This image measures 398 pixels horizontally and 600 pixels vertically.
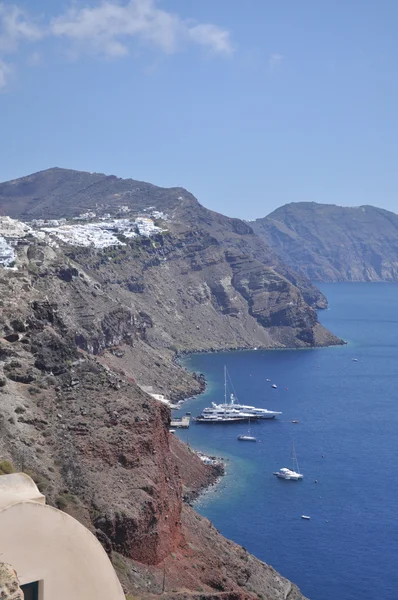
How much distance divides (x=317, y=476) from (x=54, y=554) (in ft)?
199

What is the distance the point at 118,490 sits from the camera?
109 feet

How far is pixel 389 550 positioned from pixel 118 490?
98.5 ft

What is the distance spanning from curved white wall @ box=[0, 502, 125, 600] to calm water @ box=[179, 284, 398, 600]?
3482cm

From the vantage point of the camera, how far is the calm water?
178 ft

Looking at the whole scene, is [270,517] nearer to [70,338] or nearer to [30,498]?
[70,338]

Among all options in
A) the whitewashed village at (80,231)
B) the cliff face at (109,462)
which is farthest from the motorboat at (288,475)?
the whitewashed village at (80,231)

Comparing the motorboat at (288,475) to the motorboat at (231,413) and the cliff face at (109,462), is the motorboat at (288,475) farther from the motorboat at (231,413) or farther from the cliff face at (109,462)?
the cliff face at (109,462)

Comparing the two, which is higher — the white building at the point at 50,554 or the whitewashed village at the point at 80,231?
the whitewashed village at the point at 80,231

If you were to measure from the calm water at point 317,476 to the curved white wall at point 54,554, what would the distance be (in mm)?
34821

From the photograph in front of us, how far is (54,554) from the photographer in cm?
1634

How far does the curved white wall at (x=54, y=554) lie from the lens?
15625 millimetres

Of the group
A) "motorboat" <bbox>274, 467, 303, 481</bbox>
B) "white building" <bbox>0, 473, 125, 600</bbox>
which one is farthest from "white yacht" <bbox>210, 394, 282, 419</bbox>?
"white building" <bbox>0, 473, 125, 600</bbox>

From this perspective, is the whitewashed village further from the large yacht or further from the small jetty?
the large yacht

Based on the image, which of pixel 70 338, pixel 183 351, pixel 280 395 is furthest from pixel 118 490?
pixel 183 351
